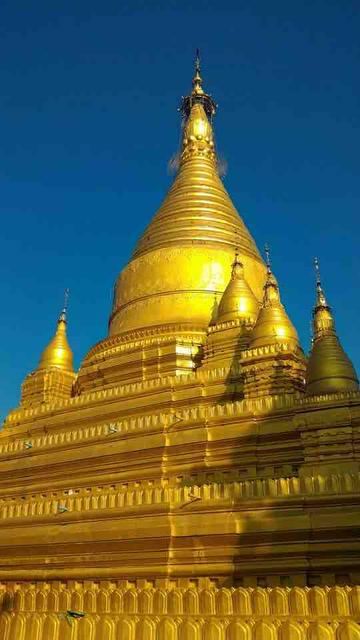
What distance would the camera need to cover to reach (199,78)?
37562 millimetres

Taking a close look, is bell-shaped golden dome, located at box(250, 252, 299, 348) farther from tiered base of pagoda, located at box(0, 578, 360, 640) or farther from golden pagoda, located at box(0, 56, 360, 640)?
tiered base of pagoda, located at box(0, 578, 360, 640)

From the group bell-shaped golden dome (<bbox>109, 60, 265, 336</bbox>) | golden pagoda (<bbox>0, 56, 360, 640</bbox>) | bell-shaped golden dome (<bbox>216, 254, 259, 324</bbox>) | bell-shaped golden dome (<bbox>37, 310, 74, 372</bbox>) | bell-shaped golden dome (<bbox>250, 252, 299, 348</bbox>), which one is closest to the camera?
golden pagoda (<bbox>0, 56, 360, 640</bbox>)

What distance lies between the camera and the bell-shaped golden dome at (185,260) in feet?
73.3

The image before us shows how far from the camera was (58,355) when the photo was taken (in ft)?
81.5

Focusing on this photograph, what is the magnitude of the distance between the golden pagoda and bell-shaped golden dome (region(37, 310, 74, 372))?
0.36 meters

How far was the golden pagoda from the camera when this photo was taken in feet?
25.7

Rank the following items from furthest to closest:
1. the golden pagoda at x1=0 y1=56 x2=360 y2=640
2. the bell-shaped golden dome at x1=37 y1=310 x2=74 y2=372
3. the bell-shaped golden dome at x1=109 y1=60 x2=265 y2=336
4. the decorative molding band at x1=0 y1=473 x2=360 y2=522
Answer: the bell-shaped golden dome at x1=37 y1=310 x2=74 y2=372 < the bell-shaped golden dome at x1=109 y1=60 x2=265 y2=336 < the decorative molding band at x1=0 y1=473 x2=360 y2=522 < the golden pagoda at x1=0 y1=56 x2=360 y2=640

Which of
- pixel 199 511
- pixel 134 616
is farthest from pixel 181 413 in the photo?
pixel 134 616

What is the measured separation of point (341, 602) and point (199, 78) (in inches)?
1433

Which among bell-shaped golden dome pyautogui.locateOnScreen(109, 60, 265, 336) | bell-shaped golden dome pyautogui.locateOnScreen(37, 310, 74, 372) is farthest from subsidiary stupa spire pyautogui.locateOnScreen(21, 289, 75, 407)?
bell-shaped golden dome pyautogui.locateOnScreen(109, 60, 265, 336)

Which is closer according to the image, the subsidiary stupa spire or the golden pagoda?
the golden pagoda

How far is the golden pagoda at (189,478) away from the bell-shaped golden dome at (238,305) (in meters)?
0.06

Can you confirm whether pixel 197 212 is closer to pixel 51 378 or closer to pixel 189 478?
pixel 51 378

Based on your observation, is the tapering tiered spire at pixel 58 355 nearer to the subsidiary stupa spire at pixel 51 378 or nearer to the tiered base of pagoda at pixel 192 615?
the subsidiary stupa spire at pixel 51 378
